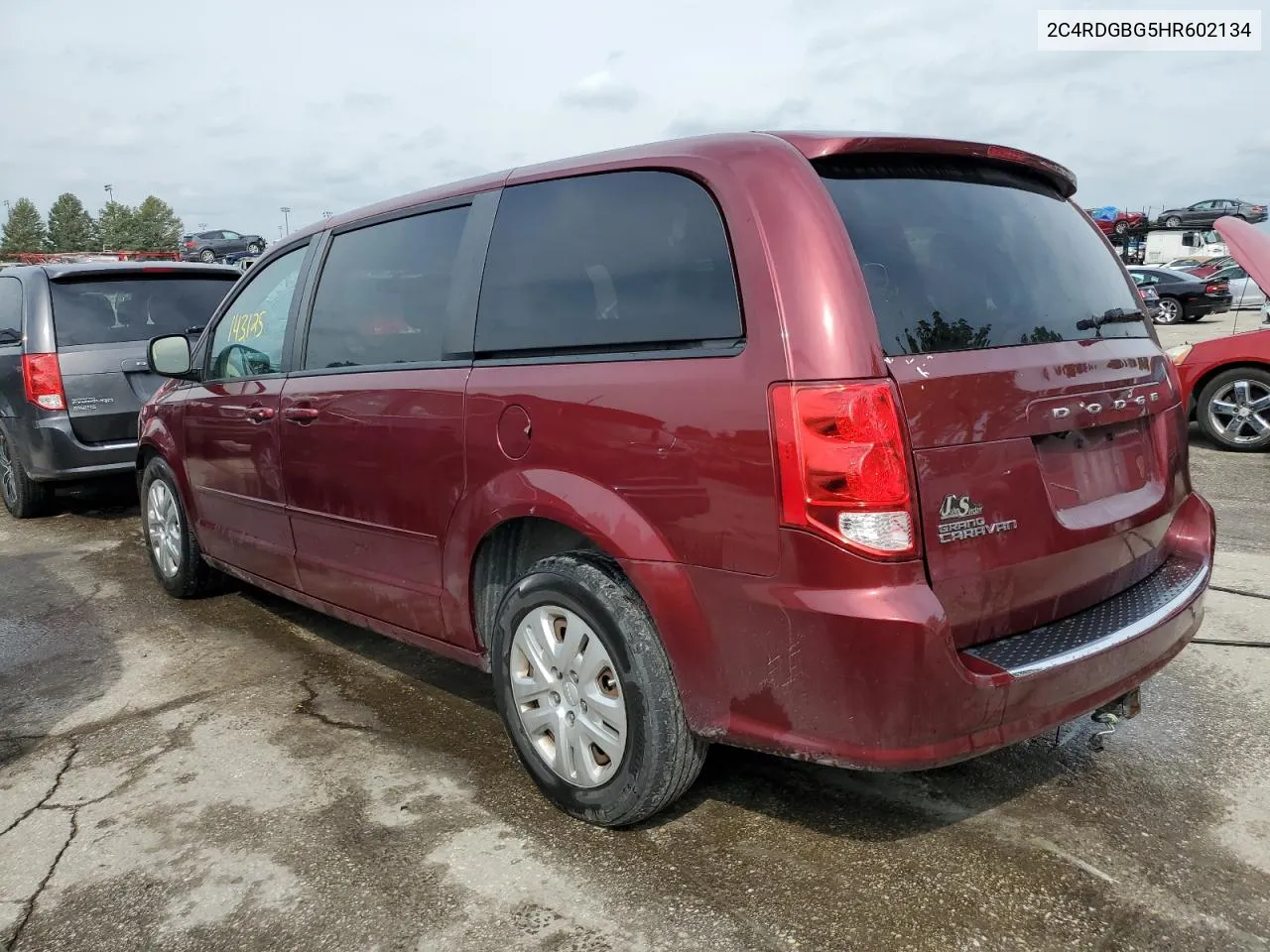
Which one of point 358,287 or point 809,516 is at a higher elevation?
point 358,287

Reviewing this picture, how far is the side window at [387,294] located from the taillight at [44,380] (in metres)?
3.69

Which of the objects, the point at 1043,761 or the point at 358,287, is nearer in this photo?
the point at 1043,761

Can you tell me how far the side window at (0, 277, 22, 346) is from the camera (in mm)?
6867

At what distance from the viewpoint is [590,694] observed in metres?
2.73

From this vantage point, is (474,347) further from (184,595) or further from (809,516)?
(184,595)

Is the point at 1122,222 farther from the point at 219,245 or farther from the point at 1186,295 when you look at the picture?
the point at 219,245

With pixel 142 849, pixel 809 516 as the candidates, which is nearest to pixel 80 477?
pixel 142 849

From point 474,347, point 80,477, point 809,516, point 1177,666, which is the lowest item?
point 1177,666

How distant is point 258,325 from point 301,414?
2.55ft

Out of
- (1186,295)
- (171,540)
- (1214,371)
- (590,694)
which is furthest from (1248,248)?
(1186,295)

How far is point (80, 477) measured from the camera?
22.4 ft

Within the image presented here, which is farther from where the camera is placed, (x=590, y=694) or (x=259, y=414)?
(x=259, y=414)

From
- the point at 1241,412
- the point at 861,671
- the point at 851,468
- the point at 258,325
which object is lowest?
the point at 1241,412

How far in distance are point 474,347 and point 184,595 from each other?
9.73 ft
